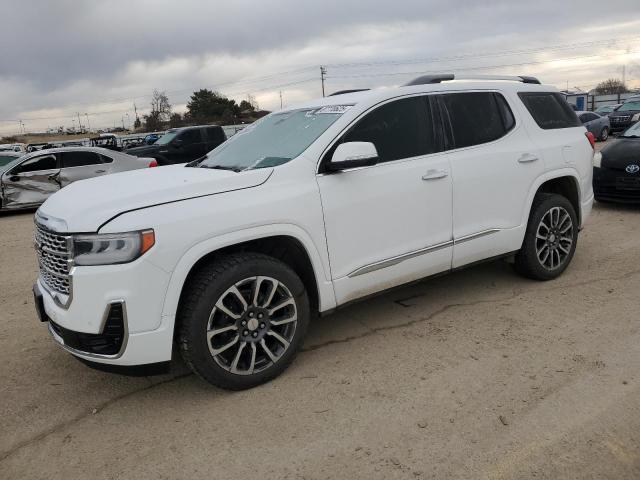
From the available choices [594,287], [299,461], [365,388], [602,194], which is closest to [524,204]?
[594,287]

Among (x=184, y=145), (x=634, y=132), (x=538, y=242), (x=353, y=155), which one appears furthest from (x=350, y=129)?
(x=184, y=145)

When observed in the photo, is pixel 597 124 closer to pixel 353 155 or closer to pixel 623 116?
pixel 623 116

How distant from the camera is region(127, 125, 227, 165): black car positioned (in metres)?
16.4

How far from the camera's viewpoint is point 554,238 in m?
4.88

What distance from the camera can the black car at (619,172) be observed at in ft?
25.0

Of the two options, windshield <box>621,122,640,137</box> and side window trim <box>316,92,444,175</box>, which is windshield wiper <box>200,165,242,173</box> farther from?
windshield <box>621,122,640,137</box>

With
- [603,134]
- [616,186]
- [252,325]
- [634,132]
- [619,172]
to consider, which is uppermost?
[252,325]

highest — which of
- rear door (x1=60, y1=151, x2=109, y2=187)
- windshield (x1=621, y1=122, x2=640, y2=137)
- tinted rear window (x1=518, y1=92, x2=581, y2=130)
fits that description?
tinted rear window (x1=518, y1=92, x2=581, y2=130)

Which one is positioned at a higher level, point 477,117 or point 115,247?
point 477,117

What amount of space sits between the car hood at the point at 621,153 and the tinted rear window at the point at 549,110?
10.2ft

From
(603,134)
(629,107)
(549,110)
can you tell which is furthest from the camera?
(629,107)

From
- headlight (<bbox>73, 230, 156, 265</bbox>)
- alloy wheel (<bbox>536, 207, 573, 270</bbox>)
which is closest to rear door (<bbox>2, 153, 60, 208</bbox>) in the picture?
headlight (<bbox>73, 230, 156, 265</bbox>)

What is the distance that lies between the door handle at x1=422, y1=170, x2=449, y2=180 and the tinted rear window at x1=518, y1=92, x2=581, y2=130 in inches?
53.8

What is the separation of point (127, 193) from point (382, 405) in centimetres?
191
